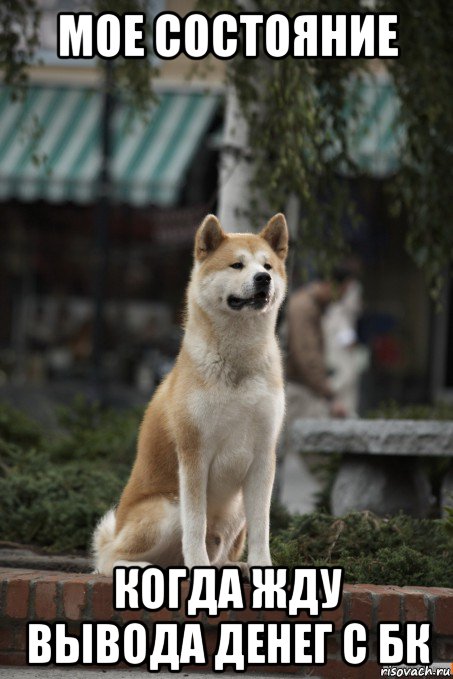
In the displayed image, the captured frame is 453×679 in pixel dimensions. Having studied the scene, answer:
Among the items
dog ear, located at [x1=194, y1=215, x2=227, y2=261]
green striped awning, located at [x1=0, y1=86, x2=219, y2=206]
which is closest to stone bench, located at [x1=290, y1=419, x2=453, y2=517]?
dog ear, located at [x1=194, y1=215, x2=227, y2=261]

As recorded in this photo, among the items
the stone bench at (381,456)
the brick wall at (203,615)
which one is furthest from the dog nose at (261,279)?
the stone bench at (381,456)

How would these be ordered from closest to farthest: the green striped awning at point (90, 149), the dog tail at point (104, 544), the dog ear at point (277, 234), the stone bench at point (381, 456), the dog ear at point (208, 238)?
A: the dog ear at point (208, 238), the dog ear at point (277, 234), the dog tail at point (104, 544), the stone bench at point (381, 456), the green striped awning at point (90, 149)

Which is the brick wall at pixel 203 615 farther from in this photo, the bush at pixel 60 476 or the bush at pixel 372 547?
A: the bush at pixel 60 476

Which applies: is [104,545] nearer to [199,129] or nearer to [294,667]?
[294,667]

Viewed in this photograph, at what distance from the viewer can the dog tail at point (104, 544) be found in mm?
4770

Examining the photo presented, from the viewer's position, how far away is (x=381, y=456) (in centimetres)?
722

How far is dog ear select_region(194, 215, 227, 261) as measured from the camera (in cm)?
445

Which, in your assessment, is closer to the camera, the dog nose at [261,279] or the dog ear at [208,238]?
the dog nose at [261,279]

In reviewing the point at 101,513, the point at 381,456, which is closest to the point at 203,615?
the point at 101,513

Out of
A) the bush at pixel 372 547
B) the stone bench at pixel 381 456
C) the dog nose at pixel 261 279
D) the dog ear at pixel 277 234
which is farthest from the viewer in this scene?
the stone bench at pixel 381 456

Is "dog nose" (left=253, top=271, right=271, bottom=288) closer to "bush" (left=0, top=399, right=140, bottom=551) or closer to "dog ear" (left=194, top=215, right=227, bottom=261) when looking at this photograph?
"dog ear" (left=194, top=215, right=227, bottom=261)

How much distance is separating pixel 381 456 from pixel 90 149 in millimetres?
8707

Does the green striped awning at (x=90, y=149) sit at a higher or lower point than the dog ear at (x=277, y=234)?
higher

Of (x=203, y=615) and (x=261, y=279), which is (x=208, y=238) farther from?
(x=203, y=615)
